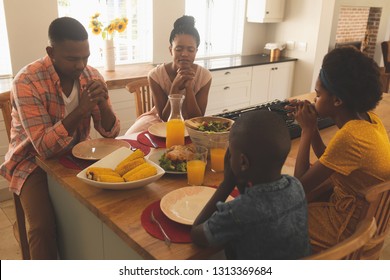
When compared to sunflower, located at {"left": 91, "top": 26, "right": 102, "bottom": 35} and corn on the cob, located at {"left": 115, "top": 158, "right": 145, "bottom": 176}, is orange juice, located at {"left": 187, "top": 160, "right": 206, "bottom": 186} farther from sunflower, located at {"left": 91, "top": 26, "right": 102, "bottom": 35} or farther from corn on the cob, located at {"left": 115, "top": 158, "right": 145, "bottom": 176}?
sunflower, located at {"left": 91, "top": 26, "right": 102, "bottom": 35}

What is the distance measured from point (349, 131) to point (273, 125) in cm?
46

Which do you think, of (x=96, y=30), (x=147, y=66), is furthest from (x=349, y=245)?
(x=147, y=66)

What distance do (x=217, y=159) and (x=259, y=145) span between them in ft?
1.72

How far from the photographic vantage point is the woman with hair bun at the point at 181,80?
83.8 inches

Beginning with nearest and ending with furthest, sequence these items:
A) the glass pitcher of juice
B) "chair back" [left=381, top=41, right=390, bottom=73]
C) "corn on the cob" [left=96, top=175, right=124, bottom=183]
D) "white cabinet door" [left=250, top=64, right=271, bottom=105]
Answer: "corn on the cob" [left=96, top=175, right=124, bottom=183] → the glass pitcher of juice → "white cabinet door" [left=250, top=64, right=271, bottom=105] → "chair back" [left=381, top=41, right=390, bottom=73]

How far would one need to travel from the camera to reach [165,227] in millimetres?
1056

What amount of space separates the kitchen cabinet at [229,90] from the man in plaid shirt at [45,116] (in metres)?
2.34

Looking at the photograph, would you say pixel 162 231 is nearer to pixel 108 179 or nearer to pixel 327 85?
pixel 108 179

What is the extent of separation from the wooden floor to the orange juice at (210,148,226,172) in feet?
4.68

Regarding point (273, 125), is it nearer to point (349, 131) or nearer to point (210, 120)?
point (349, 131)

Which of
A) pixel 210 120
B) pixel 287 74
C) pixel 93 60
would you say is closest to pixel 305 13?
pixel 287 74

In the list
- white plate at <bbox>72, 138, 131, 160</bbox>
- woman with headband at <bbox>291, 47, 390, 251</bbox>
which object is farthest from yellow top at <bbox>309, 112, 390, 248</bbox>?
white plate at <bbox>72, 138, 131, 160</bbox>

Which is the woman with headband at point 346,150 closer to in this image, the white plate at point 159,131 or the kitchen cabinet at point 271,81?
the white plate at point 159,131

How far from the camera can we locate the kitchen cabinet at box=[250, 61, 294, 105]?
4.36 m
